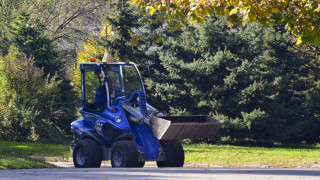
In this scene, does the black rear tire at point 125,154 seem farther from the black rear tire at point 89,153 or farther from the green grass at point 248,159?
the green grass at point 248,159

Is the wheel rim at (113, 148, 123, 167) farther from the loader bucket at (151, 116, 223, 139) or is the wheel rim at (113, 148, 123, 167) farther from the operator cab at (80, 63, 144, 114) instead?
the operator cab at (80, 63, 144, 114)

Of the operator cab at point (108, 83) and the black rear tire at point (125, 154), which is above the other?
the operator cab at point (108, 83)

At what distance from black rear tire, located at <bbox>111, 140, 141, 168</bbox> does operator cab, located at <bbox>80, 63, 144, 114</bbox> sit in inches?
58.9

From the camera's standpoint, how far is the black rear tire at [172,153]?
46.9 feet

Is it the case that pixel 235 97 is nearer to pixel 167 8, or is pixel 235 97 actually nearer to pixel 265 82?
pixel 265 82

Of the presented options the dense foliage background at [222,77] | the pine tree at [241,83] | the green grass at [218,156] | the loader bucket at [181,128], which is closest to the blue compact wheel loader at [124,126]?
the loader bucket at [181,128]

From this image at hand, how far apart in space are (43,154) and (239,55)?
574 inches

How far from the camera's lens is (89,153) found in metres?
14.4

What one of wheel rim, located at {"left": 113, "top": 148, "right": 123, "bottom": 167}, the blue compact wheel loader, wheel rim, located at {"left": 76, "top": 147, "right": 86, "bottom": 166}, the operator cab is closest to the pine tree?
the operator cab

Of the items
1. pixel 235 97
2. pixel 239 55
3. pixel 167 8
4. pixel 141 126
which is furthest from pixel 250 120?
pixel 141 126

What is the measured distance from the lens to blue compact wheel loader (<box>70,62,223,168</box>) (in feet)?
43.9

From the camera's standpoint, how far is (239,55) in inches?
1265

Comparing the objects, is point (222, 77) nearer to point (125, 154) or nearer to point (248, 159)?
point (248, 159)

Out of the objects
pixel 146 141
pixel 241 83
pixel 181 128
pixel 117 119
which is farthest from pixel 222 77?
pixel 181 128
